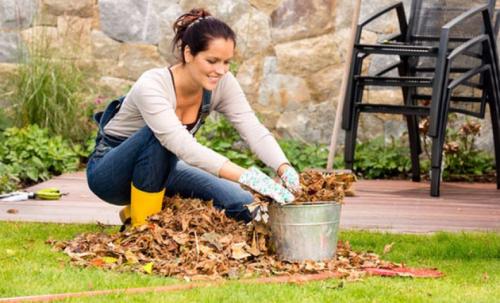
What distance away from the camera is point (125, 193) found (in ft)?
14.6

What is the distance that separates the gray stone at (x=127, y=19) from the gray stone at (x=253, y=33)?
57 cm

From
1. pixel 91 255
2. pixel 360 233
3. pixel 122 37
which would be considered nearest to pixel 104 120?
Result: pixel 91 255

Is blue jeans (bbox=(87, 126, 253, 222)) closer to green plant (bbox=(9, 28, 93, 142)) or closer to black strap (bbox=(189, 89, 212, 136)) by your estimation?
black strap (bbox=(189, 89, 212, 136))

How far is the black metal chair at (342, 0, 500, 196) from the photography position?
6.00 metres

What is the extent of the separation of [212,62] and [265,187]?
1.83 feet

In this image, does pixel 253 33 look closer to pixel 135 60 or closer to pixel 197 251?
pixel 135 60

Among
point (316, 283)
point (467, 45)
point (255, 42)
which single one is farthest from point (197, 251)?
point (255, 42)

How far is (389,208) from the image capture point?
5.61 meters

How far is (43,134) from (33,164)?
0.37 metres

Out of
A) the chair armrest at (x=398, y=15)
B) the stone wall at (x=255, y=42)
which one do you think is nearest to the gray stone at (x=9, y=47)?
the stone wall at (x=255, y=42)

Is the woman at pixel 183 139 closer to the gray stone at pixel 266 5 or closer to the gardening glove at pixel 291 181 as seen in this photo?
the gardening glove at pixel 291 181

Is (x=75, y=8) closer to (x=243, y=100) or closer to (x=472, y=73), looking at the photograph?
(x=472, y=73)

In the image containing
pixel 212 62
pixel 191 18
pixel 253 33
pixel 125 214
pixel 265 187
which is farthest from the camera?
pixel 253 33

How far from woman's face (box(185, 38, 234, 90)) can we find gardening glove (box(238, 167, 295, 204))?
1.45 feet
